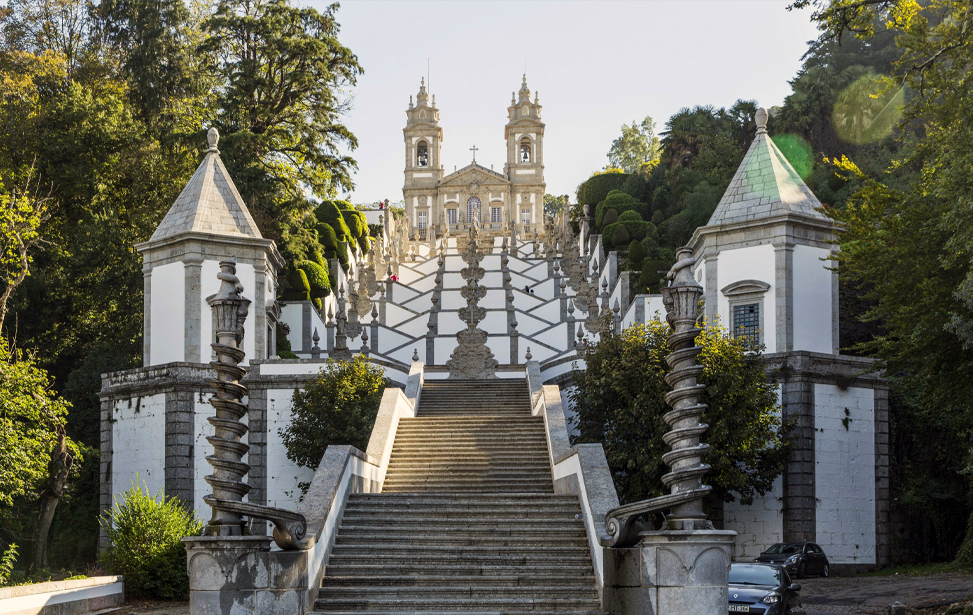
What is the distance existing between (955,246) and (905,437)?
12.1 m

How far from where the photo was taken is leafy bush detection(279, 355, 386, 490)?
22734mm

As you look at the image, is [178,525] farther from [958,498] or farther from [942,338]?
[958,498]

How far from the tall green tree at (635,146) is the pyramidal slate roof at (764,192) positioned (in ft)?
178

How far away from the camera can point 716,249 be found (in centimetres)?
2492

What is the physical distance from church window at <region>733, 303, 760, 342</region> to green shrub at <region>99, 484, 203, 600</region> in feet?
43.0

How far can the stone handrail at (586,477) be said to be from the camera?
43.8ft

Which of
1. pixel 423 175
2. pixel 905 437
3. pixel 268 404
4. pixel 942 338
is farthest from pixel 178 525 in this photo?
pixel 423 175

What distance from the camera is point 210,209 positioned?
1024 inches

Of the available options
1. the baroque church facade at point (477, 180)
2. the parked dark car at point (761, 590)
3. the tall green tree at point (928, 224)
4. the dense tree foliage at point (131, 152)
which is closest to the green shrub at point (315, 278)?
the dense tree foliage at point (131, 152)

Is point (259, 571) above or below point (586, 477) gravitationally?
below

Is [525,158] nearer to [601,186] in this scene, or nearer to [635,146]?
[635,146]

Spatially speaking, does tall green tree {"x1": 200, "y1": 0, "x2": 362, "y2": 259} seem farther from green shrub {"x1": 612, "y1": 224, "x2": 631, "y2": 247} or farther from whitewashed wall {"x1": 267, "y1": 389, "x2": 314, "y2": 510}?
green shrub {"x1": 612, "y1": 224, "x2": 631, "y2": 247}

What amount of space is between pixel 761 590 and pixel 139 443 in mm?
16354

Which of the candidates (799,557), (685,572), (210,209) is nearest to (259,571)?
(685,572)
